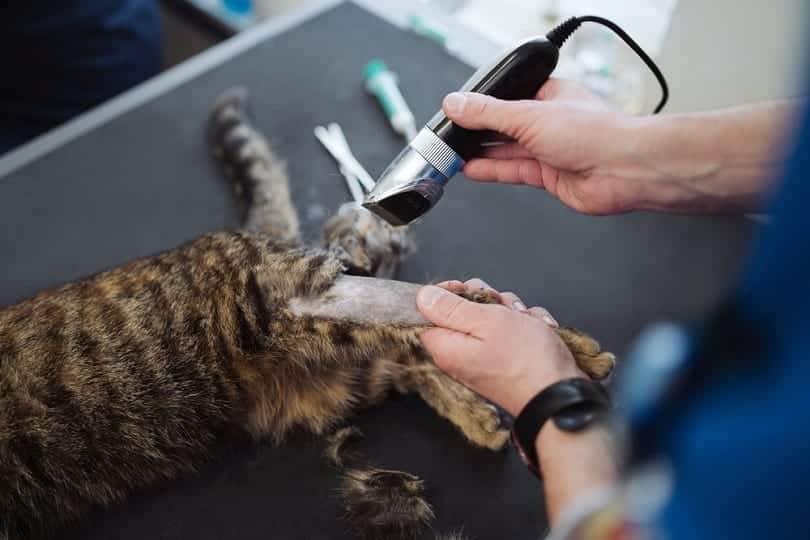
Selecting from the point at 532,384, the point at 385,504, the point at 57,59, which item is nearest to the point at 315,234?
the point at 385,504

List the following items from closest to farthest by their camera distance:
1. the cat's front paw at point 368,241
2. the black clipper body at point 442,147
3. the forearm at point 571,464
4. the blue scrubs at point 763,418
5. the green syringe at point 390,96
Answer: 1. the blue scrubs at point 763,418
2. the forearm at point 571,464
3. the black clipper body at point 442,147
4. the cat's front paw at point 368,241
5. the green syringe at point 390,96

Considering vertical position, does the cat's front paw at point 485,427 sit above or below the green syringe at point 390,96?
below

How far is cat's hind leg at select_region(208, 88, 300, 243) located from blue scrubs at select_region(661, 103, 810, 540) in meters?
0.94

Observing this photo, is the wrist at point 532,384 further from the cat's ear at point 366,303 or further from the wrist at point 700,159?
the wrist at point 700,159

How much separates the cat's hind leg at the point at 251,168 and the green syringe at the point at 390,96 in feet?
0.89

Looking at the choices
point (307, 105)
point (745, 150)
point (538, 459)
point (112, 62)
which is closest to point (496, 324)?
point (538, 459)

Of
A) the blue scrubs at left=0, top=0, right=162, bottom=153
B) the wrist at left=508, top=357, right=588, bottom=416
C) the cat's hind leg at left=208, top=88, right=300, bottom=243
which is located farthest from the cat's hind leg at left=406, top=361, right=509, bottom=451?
the blue scrubs at left=0, top=0, right=162, bottom=153

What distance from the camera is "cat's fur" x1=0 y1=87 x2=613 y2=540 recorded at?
1011 millimetres

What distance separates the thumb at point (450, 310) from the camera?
0.88 metres

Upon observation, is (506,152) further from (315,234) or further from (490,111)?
(315,234)

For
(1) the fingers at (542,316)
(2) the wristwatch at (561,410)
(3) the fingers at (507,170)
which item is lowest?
(1) the fingers at (542,316)

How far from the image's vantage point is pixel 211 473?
1.06 meters

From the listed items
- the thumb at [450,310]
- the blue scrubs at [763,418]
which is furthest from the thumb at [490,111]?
the blue scrubs at [763,418]

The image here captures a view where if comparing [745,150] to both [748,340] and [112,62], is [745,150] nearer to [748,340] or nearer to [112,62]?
[748,340]
